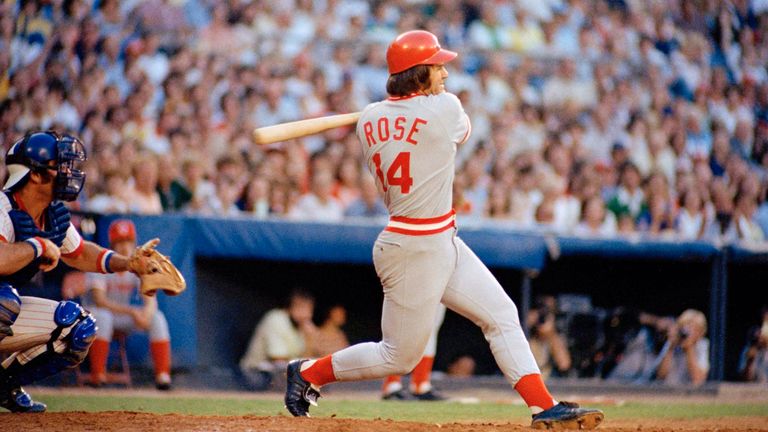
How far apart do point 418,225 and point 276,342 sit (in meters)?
4.20

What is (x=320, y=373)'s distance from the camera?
15.6 ft

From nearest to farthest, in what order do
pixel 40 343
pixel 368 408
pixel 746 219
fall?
pixel 40 343
pixel 368 408
pixel 746 219

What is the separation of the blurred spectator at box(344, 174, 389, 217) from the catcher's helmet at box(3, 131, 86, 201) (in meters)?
4.50

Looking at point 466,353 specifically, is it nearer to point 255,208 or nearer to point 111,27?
point 255,208

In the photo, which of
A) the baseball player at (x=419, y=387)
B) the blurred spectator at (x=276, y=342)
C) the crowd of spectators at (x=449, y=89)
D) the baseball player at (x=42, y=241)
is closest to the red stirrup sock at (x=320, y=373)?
the baseball player at (x=42, y=241)

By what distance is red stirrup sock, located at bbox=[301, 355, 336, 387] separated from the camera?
186 inches

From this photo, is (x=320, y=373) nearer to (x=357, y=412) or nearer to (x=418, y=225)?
(x=418, y=225)

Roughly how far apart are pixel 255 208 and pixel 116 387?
1.95 metres

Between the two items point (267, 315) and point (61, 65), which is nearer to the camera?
point (267, 315)

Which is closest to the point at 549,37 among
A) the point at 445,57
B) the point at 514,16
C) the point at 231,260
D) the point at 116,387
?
the point at 514,16

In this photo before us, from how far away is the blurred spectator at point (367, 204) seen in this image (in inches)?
Answer: 355

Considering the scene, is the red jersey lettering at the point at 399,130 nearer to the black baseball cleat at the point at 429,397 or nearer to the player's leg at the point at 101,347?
the black baseball cleat at the point at 429,397

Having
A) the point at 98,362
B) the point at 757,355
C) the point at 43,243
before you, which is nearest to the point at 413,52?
the point at 43,243

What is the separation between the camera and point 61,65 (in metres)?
9.80
